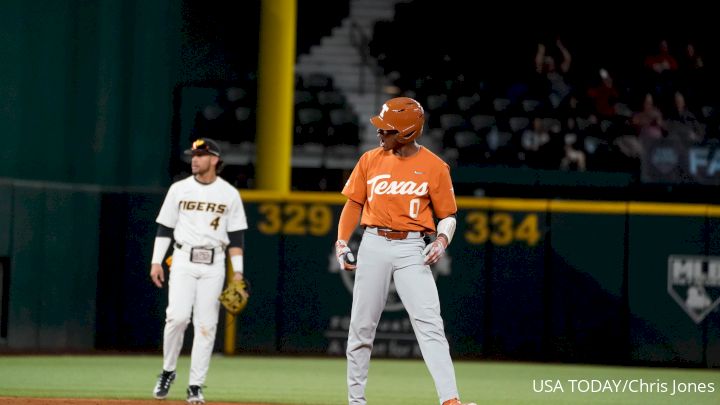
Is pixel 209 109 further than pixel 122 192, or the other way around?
pixel 209 109

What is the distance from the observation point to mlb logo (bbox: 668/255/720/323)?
1427 cm

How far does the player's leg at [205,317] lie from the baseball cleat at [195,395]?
5 centimetres

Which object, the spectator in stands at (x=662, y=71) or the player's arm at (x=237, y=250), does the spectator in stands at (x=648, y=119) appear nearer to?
the spectator in stands at (x=662, y=71)

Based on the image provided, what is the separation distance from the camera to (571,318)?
14.5 metres

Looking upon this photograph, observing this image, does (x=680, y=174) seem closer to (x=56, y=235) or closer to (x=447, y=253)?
(x=447, y=253)

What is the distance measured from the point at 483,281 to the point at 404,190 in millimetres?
7388

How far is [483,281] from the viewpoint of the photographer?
14523mm

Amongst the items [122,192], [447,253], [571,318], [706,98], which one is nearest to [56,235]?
[122,192]

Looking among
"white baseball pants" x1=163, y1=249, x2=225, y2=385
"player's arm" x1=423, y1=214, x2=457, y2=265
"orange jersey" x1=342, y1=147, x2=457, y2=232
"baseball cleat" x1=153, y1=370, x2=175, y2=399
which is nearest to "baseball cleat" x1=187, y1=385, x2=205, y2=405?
"white baseball pants" x1=163, y1=249, x2=225, y2=385

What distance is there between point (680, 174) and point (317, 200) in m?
4.43

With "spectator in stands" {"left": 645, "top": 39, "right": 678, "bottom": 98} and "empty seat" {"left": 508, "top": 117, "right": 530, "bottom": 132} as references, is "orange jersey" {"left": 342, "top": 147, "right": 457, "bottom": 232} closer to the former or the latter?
"empty seat" {"left": 508, "top": 117, "right": 530, "bottom": 132}

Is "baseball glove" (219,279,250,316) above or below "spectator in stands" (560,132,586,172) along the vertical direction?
below

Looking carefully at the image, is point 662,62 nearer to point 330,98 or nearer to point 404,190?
point 330,98

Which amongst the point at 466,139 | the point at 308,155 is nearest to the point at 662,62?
the point at 466,139
